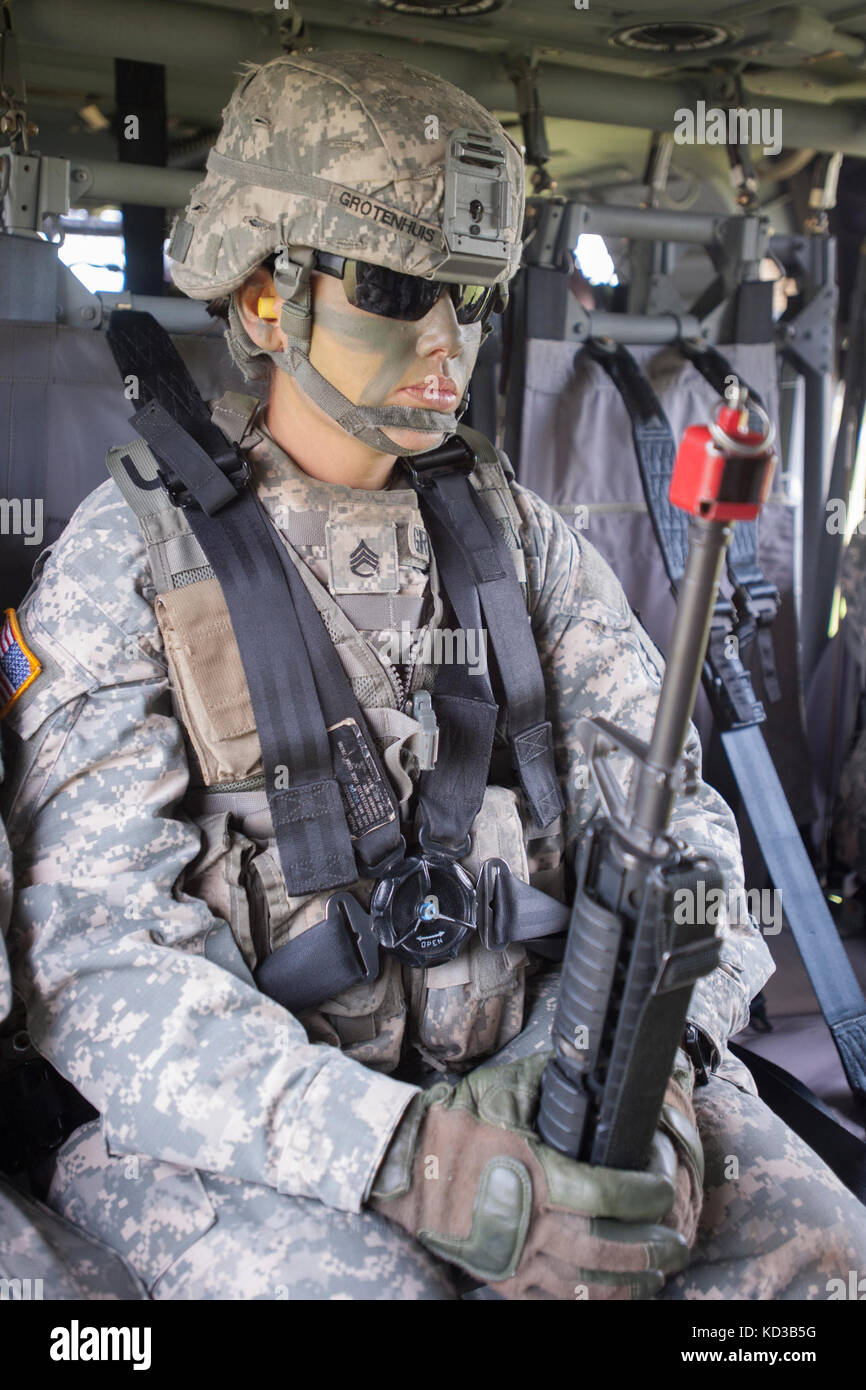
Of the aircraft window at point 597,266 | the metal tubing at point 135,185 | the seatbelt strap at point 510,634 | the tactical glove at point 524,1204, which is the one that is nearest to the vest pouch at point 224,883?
the tactical glove at point 524,1204

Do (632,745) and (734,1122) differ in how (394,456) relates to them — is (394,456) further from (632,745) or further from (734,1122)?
(734,1122)

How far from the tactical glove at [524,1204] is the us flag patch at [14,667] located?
28.0 inches

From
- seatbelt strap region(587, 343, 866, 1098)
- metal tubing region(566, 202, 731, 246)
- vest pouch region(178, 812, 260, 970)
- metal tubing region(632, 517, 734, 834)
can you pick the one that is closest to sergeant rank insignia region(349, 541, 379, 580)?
vest pouch region(178, 812, 260, 970)

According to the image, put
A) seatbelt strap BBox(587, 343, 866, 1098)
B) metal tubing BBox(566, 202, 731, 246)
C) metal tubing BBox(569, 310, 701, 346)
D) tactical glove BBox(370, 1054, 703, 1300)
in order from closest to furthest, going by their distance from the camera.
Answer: tactical glove BBox(370, 1054, 703, 1300) < seatbelt strap BBox(587, 343, 866, 1098) < metal tubing BBox(566, 202, 731, 246) < metal tubing BBox(569, 310, 701, 346)

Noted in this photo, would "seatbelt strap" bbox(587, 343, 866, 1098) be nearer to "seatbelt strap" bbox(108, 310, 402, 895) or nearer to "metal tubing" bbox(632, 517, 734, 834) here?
"seatbelt strap" bbox(108, 310, 402, 895)

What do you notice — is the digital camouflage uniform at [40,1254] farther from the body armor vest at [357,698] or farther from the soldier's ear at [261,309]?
the soldier's ear at [261,309]

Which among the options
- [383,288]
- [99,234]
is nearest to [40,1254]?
[383,288]

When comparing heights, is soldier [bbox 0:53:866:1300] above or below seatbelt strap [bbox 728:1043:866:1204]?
above

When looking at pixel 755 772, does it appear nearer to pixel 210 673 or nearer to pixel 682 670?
pixel 210 673

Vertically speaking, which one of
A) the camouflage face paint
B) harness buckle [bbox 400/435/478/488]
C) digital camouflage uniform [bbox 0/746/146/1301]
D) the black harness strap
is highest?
the camouflage face paint

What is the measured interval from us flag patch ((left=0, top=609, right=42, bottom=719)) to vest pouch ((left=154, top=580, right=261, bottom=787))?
17 centimetres

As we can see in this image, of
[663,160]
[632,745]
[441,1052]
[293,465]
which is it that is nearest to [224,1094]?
[441,1052]

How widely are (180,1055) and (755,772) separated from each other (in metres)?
1.63

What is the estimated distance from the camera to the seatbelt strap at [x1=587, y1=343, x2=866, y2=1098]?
98.0 inches
